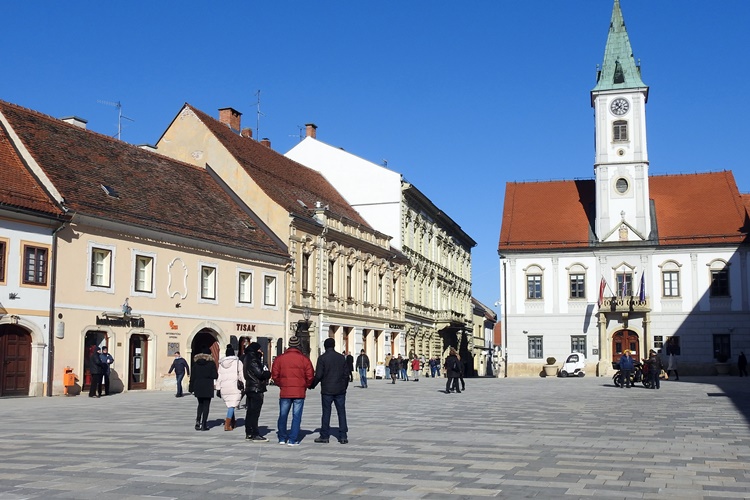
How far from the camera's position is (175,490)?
29.7 feet

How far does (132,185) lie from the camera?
3412cm

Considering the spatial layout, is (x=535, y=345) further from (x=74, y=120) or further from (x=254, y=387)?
(x=254, y=387)

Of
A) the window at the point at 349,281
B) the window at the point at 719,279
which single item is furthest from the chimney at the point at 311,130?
the window at the point at 719,279

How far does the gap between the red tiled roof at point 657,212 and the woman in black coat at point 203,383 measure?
45.2 metres

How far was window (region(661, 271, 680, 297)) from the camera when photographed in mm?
56688

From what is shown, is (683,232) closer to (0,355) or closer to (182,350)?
(182,350)

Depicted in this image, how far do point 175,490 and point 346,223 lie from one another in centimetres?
3822

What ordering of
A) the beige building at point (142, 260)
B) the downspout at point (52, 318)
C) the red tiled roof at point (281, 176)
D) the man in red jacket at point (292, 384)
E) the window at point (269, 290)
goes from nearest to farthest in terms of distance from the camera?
the man in red jacket at point (292, 384) → the downspout at point (52, 318) → the beige building at point (142, 260) → the window at point (269, 290) → the red tiled roof at point (281, 176)

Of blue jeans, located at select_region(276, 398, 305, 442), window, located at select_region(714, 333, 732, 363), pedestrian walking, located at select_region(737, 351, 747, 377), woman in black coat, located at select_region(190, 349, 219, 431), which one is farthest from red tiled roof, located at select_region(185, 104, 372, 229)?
blue jeans, located at select_region(276, 398, 305, 442)

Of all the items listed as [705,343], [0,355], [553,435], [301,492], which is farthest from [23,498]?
[705,343]

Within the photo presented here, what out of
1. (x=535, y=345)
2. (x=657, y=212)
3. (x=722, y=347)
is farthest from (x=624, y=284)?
(x=722, y=347)

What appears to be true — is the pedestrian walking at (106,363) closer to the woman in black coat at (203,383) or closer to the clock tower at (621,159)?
the woman in black coat at (203,383)

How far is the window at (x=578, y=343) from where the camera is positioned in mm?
57188

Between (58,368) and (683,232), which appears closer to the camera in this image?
(58,368)
